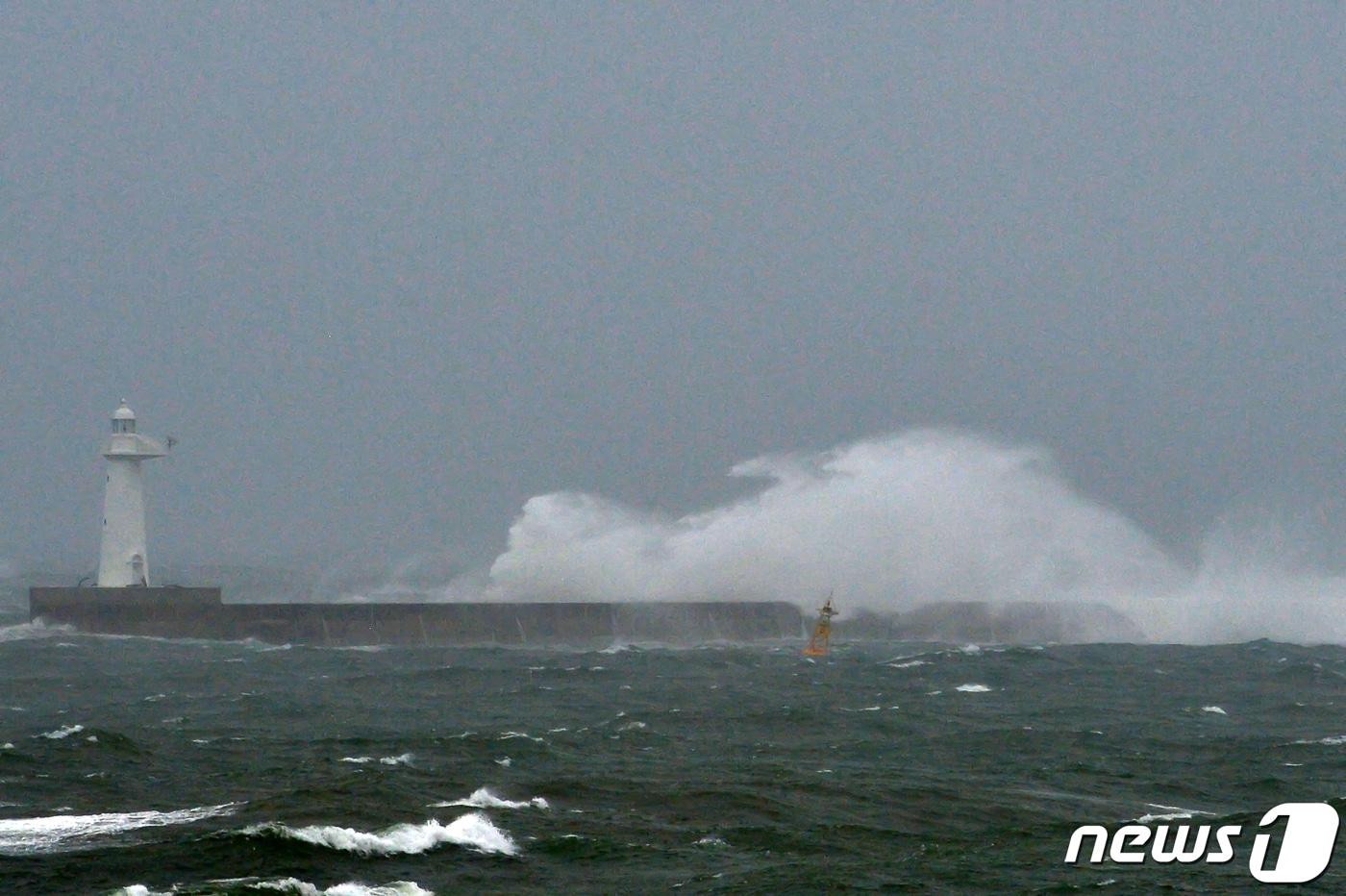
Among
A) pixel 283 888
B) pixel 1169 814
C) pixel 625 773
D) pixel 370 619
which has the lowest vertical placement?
pixel 1169 814

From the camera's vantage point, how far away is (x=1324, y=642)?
53.9 m

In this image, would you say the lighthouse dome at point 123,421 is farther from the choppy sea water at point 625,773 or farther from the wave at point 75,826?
the wave at point 75,826

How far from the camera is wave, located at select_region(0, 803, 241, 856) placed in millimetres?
14566

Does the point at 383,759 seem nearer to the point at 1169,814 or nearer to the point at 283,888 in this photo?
the point at 283,888

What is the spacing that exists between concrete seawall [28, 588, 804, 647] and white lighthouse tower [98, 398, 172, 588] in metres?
1.27

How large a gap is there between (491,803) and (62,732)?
890cm

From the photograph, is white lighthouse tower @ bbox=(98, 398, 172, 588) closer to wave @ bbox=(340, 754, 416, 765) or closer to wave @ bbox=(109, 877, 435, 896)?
wave @ bbox=(340, 754, 416, 765)

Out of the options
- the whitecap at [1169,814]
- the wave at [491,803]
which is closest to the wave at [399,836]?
the wave at [491,803]

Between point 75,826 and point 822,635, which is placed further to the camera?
point 822,635

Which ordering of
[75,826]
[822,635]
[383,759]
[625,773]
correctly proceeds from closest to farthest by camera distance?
[75,826] → [625,773] → [383,759] → [822,635]

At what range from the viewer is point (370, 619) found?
43.1 m

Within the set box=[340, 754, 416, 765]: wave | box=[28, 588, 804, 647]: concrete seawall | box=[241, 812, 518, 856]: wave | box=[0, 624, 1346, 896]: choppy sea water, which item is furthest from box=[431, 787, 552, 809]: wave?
box=[28, 588, 804, 647]: concrete seawall

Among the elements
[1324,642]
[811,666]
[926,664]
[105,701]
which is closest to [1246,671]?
[926,664]

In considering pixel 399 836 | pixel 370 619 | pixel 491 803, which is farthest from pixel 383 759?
pixel 370 619
